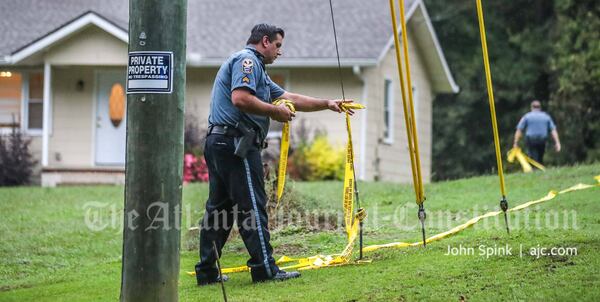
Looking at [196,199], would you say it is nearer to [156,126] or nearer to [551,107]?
[156,126]

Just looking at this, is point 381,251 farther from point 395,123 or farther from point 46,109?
point 395,123

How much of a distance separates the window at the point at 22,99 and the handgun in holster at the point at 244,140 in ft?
63.6

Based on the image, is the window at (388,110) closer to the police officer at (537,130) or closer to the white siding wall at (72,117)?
the police officer at (537,130)

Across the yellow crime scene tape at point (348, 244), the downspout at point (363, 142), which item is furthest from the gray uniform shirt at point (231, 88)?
the downspout at point (363, 142)

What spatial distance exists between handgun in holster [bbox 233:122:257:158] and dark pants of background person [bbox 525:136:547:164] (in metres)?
16.8

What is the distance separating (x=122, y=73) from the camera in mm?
27609

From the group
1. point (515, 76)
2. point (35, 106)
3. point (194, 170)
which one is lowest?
point (194, 170)

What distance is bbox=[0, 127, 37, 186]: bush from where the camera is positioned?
2580cm

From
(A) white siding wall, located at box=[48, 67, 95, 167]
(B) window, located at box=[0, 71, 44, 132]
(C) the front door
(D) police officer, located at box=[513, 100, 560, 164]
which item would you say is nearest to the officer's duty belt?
(D) police officer, located at box=[513, 100, 560, 164]

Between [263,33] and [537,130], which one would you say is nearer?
[263,33]

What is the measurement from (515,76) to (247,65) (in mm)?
31326

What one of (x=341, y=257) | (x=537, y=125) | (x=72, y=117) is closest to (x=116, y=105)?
(x=72, y=117)

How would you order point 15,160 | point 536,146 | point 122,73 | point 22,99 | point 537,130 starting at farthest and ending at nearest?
point 122,73
point 22,99
point 15,160
point 536,146
point 537,130

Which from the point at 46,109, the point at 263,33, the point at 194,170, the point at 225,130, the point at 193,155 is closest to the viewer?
the point at 225,130
